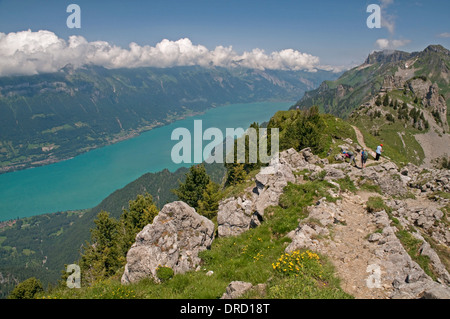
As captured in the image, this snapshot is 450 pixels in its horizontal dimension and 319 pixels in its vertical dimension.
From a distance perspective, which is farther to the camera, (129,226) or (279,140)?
(279,140)

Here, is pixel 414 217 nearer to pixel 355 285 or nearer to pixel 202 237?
pixel 355 285

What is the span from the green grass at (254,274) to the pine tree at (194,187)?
25.1 meters

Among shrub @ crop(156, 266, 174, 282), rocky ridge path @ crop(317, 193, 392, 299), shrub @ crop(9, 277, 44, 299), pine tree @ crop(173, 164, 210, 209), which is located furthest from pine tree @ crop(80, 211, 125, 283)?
rocky ridge path @ crop(317, 193, 392, 299)

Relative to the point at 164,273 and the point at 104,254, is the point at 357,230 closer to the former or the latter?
the point at 164,273

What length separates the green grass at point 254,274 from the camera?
31.9 ft

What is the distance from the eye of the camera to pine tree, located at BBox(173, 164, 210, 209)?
43.3m

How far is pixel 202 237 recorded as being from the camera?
1814 centimetres

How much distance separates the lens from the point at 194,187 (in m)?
43.9

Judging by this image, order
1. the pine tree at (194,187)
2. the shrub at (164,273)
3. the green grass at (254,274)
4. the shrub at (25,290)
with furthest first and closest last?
the pine tree at (194,187) → the shrub at (25,290) → the shrub at (164,273) → the green grass at (254,274)

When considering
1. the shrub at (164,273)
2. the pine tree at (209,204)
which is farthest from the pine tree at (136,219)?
the shrub at (164,273)

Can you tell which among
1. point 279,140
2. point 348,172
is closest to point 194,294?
point 348,172

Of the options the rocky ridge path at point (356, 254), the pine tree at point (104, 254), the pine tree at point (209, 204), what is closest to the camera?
the rocky ridge path at point (356, 254)

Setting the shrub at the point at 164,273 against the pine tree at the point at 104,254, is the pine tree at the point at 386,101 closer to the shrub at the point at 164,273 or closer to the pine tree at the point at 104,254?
the pine tree at the point at 104,254

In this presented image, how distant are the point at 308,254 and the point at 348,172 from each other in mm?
15798
